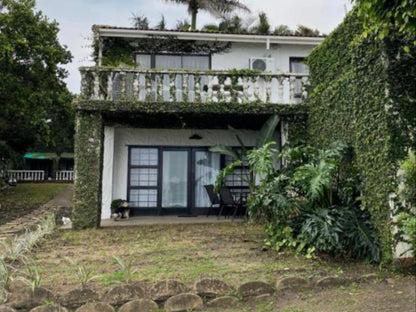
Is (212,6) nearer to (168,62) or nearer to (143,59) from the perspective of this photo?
(168,62)

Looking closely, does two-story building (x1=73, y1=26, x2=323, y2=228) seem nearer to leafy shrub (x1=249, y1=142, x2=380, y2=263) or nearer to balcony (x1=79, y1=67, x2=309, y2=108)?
balcony (x1=79, y1=67, x2=309, y2=108)

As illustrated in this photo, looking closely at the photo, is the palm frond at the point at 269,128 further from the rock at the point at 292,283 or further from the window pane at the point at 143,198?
the rock at the point at 292,283

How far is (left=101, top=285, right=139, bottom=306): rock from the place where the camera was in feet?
12.6

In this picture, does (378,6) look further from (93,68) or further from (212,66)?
(212,66)

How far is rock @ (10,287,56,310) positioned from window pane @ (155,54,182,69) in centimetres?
882

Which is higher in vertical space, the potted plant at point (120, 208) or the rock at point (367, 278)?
the potted plant at point (120, 208)

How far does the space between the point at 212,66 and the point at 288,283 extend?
28.4ft

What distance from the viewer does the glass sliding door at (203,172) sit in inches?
443

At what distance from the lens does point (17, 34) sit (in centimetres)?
1341

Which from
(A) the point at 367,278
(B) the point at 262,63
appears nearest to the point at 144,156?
(B) the point at 262,63

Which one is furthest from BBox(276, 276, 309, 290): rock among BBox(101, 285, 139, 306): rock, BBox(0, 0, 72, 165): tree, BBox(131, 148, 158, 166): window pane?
BBox(0, 0, 72, 165): tree

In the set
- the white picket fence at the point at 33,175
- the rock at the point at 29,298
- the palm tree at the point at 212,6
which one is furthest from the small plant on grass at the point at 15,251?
the white picket fence at the point at 33,175

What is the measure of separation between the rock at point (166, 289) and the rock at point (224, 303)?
363 mm

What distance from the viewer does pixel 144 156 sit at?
438 inches
